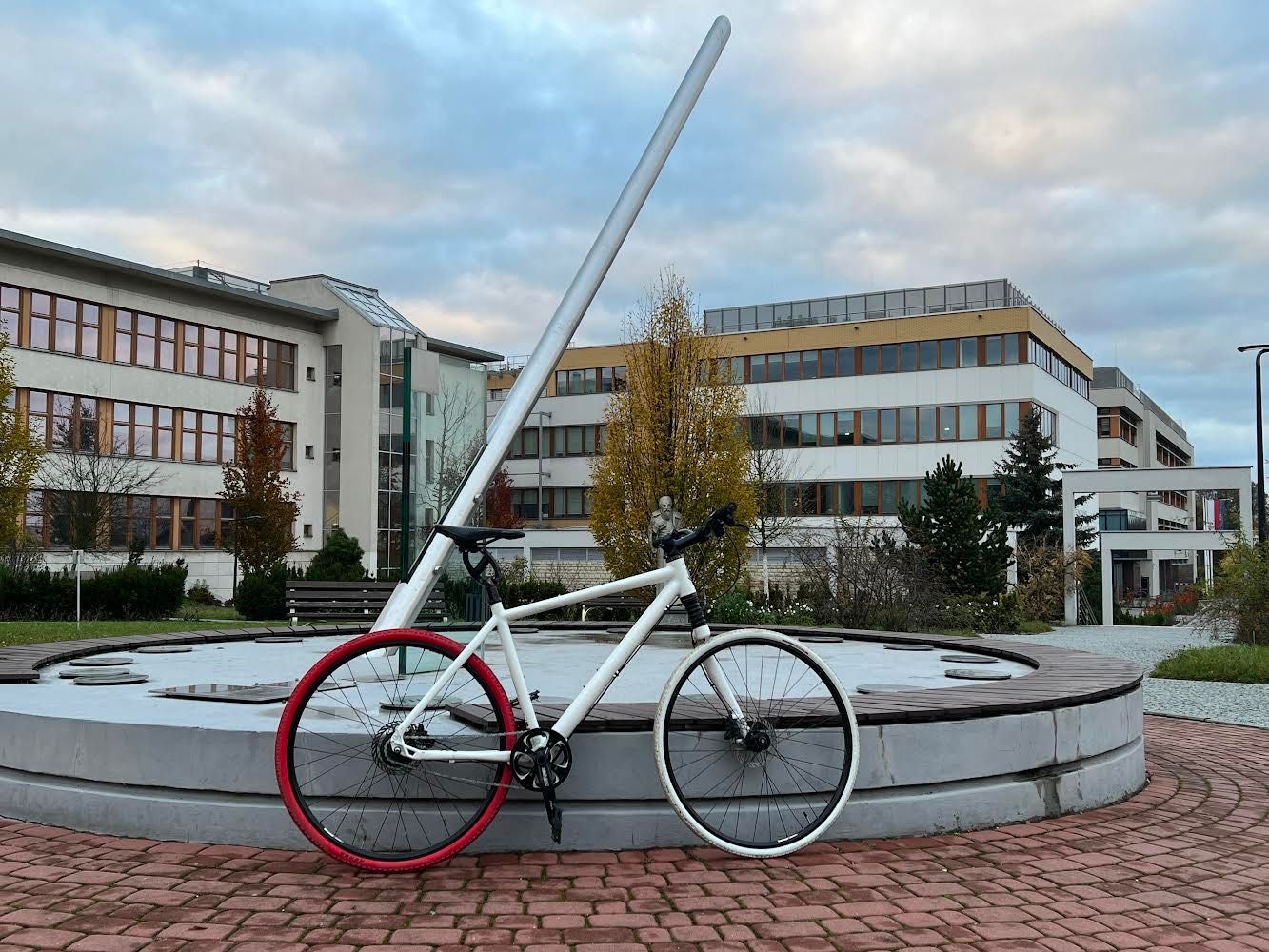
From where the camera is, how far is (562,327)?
5930 mm

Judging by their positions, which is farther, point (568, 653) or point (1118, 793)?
point (568, 653)

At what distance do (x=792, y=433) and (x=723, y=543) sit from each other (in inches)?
1242

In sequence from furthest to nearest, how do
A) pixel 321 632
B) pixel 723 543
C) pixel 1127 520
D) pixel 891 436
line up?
pixel 1127 520, pixel 891 436, pixel 723 543, pixel 321 632

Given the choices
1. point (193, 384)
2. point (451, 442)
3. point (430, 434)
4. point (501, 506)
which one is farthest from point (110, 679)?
point (501, 506)

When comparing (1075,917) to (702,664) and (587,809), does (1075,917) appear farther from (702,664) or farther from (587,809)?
(587,809)

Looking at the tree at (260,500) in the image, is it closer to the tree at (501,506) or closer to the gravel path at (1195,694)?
the tree at (501,506)

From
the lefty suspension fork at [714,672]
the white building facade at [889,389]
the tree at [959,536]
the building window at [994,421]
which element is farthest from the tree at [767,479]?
the lefty suspension fork at [714,672]

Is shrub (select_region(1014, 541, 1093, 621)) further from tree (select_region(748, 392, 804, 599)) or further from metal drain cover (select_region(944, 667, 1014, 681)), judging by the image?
metal drain cover (select_region(944, 667, 1014, 681))

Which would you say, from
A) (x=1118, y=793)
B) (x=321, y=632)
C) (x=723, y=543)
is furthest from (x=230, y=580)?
(x=1118, y=793)

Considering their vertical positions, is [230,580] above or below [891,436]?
below

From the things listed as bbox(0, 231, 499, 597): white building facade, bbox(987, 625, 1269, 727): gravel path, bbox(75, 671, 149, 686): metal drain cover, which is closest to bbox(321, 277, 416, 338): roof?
bbox(0, 231, 499, 597): white building facade

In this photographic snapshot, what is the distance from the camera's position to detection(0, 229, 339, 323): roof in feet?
124

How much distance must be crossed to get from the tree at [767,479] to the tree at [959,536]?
285 inches

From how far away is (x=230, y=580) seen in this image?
44.1 m
